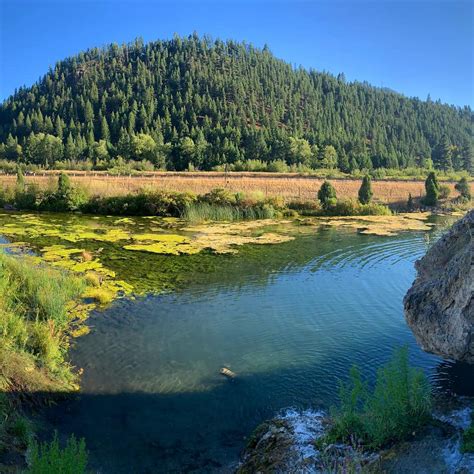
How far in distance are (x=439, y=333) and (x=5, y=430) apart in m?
8.20

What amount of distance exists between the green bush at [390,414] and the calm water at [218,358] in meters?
2.15

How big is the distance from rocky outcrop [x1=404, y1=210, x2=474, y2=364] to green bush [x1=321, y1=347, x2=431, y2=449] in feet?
6.81

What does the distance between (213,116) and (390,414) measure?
133 m

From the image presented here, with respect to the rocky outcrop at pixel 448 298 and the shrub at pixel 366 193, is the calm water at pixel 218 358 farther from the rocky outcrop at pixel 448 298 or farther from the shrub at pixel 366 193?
the shrub at pixel 366 193

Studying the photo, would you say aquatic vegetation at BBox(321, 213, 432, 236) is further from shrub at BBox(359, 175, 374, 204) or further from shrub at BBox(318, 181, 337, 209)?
shrub at BBox(359, 175, 374, 204)

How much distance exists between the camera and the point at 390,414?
21.3 ft

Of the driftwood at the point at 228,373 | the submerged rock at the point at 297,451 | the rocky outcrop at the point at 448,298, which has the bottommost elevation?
the driftwood at the point at 228,373

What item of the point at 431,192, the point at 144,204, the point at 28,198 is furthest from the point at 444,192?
the point at 28,198

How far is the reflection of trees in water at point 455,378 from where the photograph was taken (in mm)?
9352

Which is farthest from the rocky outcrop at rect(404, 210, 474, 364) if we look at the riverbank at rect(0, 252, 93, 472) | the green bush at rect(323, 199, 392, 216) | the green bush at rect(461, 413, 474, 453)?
the green bush at rect(323, 199, 392, 216)

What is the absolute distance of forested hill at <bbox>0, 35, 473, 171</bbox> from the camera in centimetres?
10088

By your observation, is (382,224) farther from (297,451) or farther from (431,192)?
(297,451)

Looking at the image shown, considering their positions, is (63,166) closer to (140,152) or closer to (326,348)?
(140,152)

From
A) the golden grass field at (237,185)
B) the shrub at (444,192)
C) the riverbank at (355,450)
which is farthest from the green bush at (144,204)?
the riverbank at (355,450)
